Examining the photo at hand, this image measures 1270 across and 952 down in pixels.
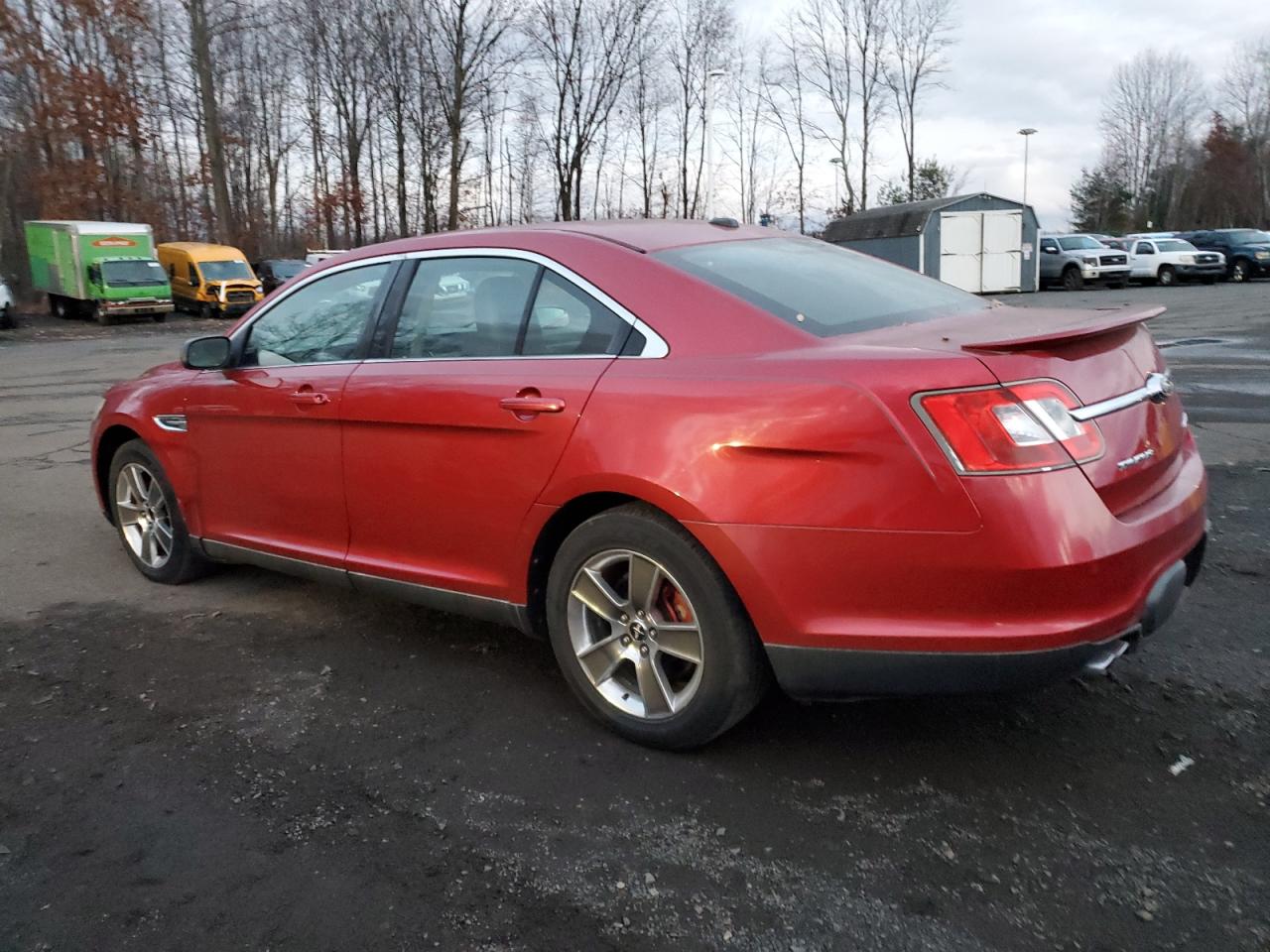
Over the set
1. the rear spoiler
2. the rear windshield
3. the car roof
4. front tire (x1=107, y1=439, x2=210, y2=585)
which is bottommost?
front tire (x1=107, y1=439, x2=210, y2=585)

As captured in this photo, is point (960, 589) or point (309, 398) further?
point (309, 398)

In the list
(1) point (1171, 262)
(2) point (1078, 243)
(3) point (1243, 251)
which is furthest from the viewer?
(2) point (1078, 243)

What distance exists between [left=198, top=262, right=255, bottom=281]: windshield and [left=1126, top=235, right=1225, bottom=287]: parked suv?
30.5 metres

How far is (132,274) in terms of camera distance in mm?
33531

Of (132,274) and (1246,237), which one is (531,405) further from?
(1246,237)

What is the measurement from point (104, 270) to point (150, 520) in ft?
104

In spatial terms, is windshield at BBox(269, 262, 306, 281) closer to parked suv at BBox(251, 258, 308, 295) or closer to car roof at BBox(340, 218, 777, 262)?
parked suv at BBox(251, 258, 308, 295)

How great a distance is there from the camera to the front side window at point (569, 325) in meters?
3.34

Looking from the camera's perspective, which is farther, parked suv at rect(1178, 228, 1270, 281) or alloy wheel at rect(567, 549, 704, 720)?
parked suv at rect(1178, 228, 1270, 281)

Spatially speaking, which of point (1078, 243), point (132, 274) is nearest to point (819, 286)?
point (132, 274)

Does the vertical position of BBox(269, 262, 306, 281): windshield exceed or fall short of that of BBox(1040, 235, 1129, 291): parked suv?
it exceeds it

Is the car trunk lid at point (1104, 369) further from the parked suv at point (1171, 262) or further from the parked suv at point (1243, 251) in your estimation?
the parked suv at point (1243, 251)

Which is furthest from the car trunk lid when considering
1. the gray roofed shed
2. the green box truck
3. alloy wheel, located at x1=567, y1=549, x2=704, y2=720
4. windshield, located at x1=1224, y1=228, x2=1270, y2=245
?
windshield, located at x1=1224, y1=228, x2=1270, y2=245

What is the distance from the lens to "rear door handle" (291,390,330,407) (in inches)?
160
